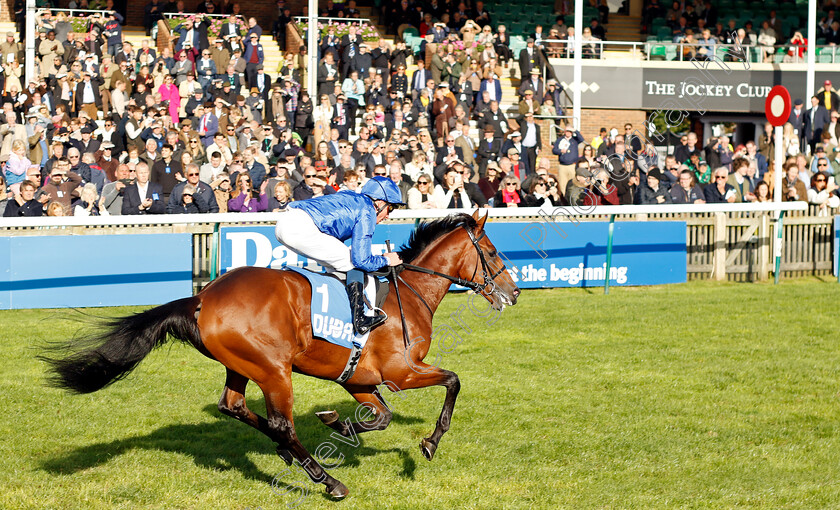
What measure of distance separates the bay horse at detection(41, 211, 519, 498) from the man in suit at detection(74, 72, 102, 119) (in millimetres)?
10612

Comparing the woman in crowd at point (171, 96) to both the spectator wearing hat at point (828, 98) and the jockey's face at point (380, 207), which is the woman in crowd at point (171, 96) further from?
the spectator wearing hat at point (828, 98)

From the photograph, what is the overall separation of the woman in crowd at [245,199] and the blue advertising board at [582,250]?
4.69ft

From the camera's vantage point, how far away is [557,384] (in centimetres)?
788

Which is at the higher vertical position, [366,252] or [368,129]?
[368,129]

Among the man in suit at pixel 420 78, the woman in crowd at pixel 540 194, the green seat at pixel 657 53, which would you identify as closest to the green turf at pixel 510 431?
the woman in crowd at pixel 540 194


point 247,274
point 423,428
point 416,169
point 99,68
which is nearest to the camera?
point 247,274

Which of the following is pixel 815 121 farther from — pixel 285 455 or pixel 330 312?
pixel 285 455

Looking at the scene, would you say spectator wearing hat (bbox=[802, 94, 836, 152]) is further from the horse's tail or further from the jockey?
the horse's tail

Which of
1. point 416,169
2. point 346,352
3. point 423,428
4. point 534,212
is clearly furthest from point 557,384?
point 416,169

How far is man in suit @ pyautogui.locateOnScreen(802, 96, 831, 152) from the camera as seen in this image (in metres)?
19.3

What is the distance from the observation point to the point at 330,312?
5.51 m

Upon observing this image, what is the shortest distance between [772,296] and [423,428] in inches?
270

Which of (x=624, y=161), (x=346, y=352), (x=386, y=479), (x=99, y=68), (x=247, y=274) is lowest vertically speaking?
(x=386, y=479)

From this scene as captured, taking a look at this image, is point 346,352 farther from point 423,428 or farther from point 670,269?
point 670,269
